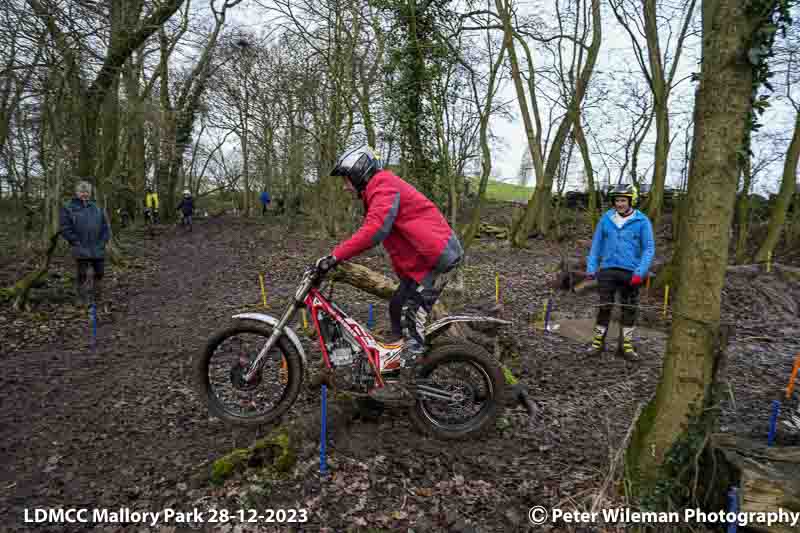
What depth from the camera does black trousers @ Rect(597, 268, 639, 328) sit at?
5.90m

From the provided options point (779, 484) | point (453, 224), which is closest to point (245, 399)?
point (779, 484)

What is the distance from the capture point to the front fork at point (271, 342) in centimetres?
371

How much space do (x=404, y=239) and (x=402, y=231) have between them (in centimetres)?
9

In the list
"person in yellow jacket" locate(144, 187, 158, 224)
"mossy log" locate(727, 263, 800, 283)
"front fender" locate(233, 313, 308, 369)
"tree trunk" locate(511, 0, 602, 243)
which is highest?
"tree trunk" locate(511, 0, 602, 243)

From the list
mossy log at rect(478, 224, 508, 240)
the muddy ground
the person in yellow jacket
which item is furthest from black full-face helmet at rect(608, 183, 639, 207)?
the person in yellow jacket

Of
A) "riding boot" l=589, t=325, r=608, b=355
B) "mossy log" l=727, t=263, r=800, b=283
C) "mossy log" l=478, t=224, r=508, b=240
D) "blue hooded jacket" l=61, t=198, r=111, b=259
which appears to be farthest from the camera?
"mossy log" l=478, t=224, r=508, b=240

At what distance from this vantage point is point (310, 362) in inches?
212

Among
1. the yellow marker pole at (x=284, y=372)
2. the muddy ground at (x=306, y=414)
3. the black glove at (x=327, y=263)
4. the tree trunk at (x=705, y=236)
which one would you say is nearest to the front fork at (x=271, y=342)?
the yellow marker pole at (x=284, y=372)

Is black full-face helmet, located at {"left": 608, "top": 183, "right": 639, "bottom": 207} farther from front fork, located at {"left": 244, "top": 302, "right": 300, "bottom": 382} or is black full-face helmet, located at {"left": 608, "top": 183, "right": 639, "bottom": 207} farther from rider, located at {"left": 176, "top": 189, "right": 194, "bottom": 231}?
rider, located at {"left": 176, "top": 189, "right": 194, "bottom": 231}

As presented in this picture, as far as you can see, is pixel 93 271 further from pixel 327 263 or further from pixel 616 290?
pixel 616 290

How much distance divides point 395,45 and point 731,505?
8.63 meters

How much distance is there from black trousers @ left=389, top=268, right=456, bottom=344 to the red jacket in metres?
0.07

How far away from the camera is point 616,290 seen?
6.08 metres

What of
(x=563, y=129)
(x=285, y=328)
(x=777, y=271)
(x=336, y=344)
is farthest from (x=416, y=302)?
(x=563, y=129)
